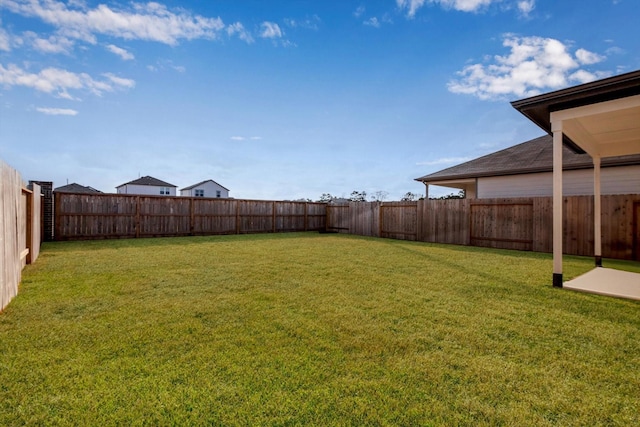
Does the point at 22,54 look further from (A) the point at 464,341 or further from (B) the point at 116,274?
(A) the point at 464,341

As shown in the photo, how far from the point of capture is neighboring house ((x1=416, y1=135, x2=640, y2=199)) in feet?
33.7

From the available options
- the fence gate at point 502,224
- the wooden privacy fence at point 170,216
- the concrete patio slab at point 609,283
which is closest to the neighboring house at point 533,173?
the fence gate at point 502,224

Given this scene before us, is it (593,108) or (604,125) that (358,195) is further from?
(593,108)

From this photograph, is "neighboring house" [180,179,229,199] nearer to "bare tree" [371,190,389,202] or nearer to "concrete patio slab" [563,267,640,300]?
"bare tree" [371,190,389,202]

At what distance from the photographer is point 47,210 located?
9.98 meters

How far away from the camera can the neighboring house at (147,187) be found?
35.0 metres

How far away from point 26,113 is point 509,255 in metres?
15.8

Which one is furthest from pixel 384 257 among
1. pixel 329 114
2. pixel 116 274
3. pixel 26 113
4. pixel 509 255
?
pixel 26 113

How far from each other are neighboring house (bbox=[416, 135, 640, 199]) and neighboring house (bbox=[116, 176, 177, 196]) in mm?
32173

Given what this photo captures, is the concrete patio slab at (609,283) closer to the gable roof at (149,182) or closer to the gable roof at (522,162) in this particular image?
the gable roof at (522,162)

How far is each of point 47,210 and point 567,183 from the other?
1861 centimetres

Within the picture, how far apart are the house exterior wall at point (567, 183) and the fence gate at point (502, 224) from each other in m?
2.86

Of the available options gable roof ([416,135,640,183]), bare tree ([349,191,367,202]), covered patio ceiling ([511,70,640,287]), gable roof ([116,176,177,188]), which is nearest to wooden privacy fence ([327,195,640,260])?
gable roof ([416,135,640,183])

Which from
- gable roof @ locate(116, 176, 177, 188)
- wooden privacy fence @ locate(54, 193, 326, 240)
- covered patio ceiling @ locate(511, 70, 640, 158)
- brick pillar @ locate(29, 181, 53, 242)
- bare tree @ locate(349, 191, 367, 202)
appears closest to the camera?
covered patio ceiling @ locate(511, 70, 640, 158)
